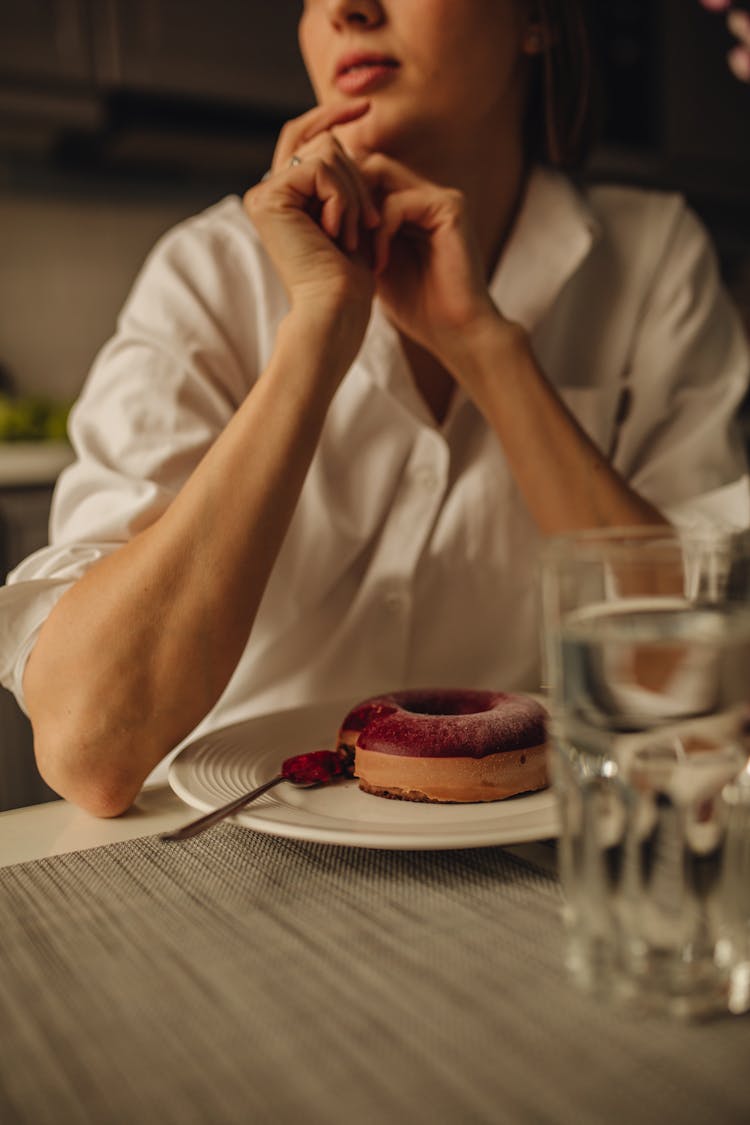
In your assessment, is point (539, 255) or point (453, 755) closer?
point (453, 755)

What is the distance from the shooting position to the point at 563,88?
1.24 metres

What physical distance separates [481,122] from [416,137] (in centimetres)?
13

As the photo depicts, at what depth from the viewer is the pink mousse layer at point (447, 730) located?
61 centimetres

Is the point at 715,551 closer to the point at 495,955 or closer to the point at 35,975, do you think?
the point at 495,955

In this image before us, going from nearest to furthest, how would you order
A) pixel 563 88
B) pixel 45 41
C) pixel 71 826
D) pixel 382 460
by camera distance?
pixel 71 826, pixel 382 460, pixel 563 88, pixel 45 41

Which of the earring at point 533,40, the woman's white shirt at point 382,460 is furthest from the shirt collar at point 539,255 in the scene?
the earring at point 533,40

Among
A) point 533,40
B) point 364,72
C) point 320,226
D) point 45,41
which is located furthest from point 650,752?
point 45,41

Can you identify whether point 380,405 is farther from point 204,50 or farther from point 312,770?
point 204,50

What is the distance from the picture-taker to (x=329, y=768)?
2.17ft

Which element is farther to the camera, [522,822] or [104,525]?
[104,525]

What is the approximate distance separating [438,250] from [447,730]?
22.2 inches

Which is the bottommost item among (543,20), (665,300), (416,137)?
(665,300)

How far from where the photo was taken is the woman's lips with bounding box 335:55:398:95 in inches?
40.1

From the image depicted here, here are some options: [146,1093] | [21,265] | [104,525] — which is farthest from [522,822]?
[21,265]
